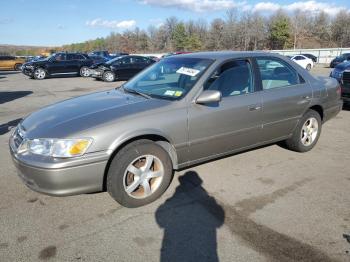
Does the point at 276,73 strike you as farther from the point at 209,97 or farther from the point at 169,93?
the point at 169,93

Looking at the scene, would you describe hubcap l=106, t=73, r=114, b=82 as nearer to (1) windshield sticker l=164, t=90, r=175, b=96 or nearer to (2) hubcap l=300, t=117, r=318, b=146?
(2) hubcap l=300, t=117, r=318, b=146

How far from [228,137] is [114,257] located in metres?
2.14

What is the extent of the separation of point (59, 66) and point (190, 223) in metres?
20.9

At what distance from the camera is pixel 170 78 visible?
4.51m

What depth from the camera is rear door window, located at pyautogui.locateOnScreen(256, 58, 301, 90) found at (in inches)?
186

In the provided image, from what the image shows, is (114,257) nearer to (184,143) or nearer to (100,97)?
(184,143)

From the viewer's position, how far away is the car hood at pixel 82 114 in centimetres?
341

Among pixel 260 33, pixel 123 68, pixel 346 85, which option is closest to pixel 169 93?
pixel 346 85

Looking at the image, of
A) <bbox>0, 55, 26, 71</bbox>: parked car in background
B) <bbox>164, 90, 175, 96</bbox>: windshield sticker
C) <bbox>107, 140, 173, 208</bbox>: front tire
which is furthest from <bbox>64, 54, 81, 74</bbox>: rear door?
<bbox>107, 140, 173, 208</bbox>: front tire

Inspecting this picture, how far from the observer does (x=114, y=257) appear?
283 centimetres

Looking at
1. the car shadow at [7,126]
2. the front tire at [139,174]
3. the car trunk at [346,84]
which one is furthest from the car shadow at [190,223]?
the car trunk at [346,84]

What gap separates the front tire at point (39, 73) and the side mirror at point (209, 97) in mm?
20100

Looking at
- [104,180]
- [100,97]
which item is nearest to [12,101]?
[100,97]

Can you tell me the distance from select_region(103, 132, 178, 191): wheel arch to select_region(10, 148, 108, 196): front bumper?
10cm
